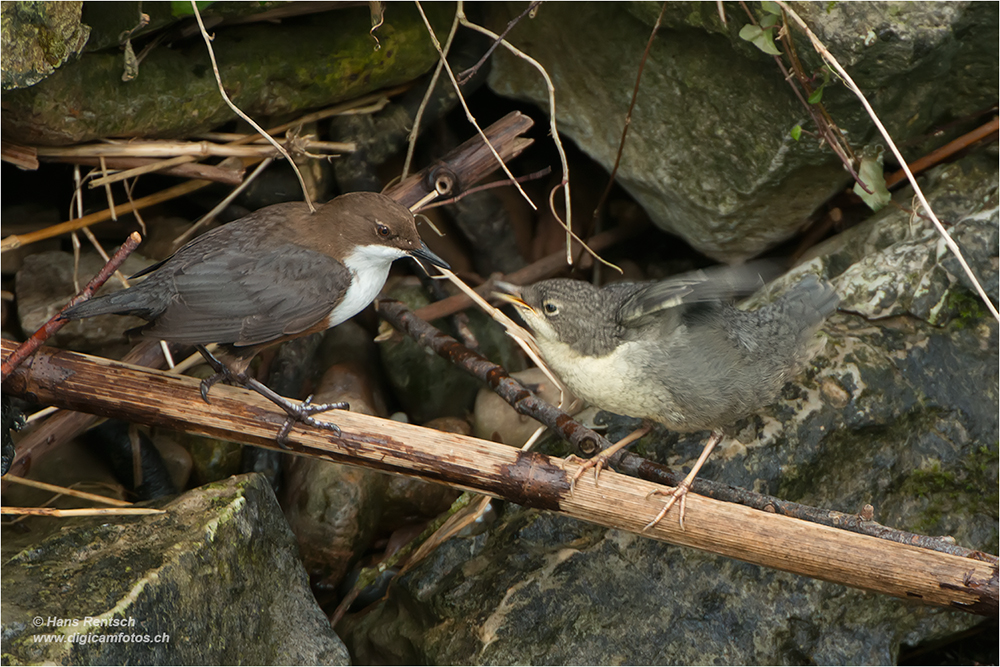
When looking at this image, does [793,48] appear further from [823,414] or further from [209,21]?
[209,21]

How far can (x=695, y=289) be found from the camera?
9.57ft

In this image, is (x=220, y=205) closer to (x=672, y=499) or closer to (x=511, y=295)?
(x=511, y=295)

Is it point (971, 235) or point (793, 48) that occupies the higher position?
point (793, 48)

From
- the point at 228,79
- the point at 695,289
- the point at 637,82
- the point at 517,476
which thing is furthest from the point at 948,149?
the point at 228,79

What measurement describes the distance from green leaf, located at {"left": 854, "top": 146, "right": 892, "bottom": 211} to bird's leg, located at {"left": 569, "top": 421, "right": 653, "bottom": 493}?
4.46ft

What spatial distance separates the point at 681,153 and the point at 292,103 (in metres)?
1.82

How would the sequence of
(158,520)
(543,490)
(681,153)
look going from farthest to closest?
1. (681,153)
2. (158,520)
3. (543,490)

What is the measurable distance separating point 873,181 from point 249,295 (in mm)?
2626

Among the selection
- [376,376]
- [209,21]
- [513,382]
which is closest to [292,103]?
[209,21]

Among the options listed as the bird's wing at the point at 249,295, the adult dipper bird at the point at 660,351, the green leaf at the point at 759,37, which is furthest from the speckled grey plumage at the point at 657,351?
the green leaf at the point at 759,37

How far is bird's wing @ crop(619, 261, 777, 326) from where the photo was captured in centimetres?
293

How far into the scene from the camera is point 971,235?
389 centimetres

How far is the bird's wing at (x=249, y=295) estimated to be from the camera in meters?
3.18

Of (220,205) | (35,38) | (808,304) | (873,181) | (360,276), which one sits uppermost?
(35,38)
